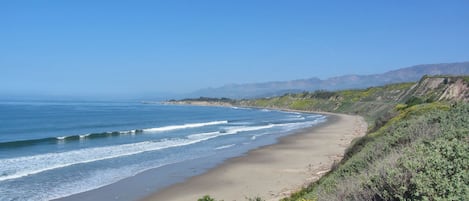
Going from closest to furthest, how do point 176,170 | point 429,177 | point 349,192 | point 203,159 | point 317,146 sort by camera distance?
point 429,177, point 349,192, point 176,170, point 203,159, point 317,146

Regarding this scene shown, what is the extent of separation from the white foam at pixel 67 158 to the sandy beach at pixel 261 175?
8097mm

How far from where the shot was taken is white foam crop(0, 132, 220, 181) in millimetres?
24872

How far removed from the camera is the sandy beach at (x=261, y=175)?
1948cm

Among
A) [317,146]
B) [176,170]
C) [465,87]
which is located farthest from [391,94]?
[176,170]

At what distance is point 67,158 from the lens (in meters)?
30.0

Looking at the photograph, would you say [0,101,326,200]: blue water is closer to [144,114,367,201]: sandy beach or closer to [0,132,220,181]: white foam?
[0,132,220,181]: white foam

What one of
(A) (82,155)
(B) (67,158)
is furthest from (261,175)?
(A) (82,155)

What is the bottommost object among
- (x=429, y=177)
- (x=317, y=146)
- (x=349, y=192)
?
(x=317, y=146)

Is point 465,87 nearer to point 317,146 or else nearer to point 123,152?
point 317,146

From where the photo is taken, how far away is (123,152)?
33125 millimetres

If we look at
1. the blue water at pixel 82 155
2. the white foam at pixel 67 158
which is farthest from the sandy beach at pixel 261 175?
the white foam at pixel 67 158

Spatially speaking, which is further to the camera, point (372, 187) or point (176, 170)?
point (176, 170)

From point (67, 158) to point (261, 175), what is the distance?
13.7 m

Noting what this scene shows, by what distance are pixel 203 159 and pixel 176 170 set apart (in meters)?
4.50
